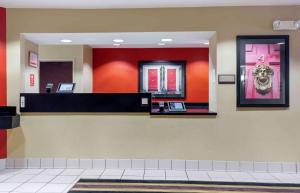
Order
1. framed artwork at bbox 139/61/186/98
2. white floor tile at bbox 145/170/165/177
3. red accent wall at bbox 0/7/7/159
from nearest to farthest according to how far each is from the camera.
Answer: white floor tile at bbox 145/170/165/177 → red accent wall at bbox 0/7/7/159 → framed artwork at bbox 139/61/186/98

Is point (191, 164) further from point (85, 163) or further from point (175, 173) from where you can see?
point (85, 163)

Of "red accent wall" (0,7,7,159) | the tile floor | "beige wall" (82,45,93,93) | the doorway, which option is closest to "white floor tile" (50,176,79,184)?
the tile floor

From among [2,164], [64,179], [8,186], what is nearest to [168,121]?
[64,179]

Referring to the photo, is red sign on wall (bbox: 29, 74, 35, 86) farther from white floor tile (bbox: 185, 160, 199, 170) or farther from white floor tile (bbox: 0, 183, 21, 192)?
white floor tile (bbox: 185, 160, 199, 170)

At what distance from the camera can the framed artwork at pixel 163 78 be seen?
23.5 ft

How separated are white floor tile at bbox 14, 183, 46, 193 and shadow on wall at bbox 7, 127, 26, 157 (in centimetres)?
94

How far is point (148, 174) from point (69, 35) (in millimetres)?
2444

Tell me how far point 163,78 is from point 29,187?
4.32 m

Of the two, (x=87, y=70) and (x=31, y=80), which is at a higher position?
(x=87, y=70)

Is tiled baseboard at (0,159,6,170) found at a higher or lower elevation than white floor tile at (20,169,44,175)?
higher

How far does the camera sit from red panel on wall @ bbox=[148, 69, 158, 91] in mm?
7168

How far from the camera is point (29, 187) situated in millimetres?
3537

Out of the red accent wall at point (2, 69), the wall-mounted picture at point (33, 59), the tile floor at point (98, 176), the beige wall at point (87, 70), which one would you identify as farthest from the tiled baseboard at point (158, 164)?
the beige wall at point (87, 70)

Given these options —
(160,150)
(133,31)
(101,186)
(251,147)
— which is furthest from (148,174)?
(133,31)
